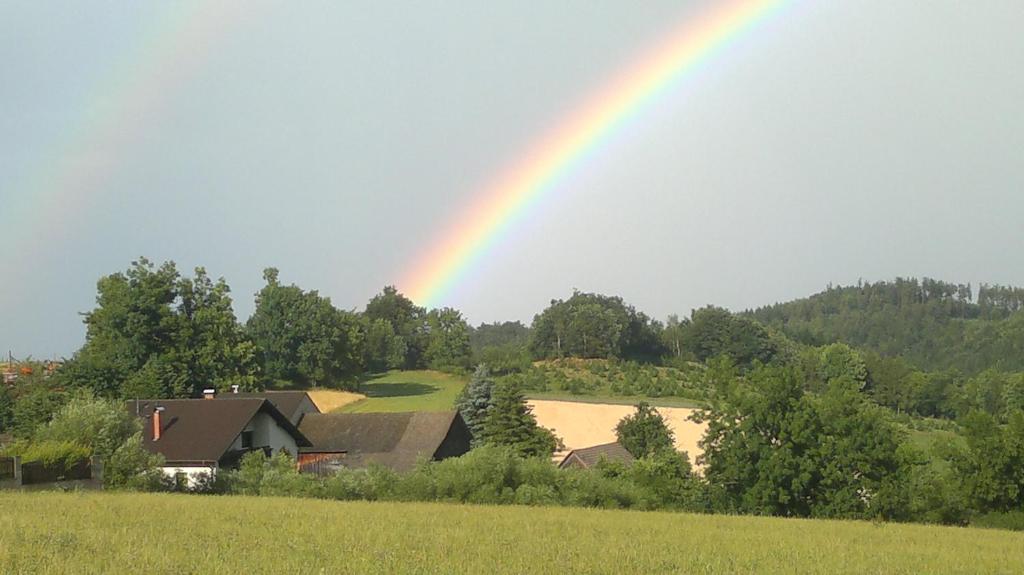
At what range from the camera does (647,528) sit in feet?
74.0

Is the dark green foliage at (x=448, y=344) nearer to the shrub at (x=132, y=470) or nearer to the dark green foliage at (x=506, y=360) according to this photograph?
the dark green foliage at (x=506, y=360)

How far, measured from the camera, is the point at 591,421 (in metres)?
77.4

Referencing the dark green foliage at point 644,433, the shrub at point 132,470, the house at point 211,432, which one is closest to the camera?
the shrub at point 132,470

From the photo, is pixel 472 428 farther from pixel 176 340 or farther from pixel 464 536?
pixel 464 536

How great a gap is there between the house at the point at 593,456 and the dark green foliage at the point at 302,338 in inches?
2024

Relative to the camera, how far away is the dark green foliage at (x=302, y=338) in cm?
9819

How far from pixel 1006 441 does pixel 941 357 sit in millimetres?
150214

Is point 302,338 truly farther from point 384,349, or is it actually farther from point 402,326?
point 402,326

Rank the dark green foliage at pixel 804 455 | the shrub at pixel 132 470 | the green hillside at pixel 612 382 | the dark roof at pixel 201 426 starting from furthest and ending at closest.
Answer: the green hillside at pixel 612 382, the dark roof at pixel 201 426, the dark green foliage at pixel 804 455, the shrub at pixel 132 470

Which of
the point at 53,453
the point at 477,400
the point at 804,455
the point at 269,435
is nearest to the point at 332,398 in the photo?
the point at 477,400

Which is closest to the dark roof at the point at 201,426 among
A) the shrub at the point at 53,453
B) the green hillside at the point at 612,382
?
the shrub at the point at 53,453

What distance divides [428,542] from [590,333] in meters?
112

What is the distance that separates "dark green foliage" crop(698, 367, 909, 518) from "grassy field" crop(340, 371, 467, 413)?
124 feet

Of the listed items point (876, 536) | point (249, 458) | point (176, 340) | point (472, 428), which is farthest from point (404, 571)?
point (176, 340)
